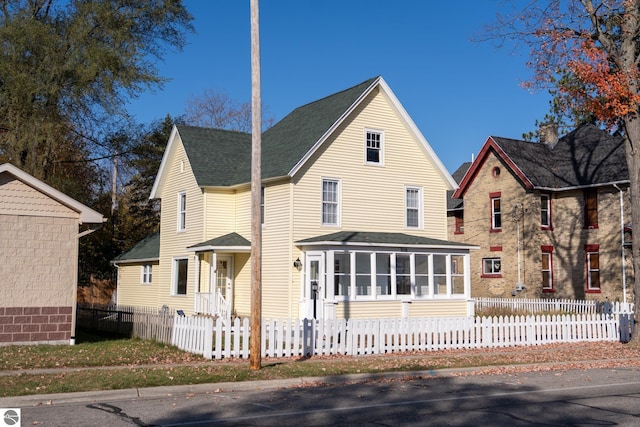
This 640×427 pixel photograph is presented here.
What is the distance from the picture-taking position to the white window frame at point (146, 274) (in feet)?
112

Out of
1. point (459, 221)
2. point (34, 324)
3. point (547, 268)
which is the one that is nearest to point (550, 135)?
point (459, 221)

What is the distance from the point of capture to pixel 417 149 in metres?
29.1

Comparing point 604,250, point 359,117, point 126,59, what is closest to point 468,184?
point 604,250

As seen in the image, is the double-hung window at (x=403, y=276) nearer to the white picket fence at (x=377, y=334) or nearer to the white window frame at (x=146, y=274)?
the white picket fence at (x=377, y=334)

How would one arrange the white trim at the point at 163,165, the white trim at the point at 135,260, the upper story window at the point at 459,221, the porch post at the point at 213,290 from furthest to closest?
the upper story window at the point at 459,221
the white trim at the point at 135,260
the white trim at the point at 163,165
the porch post at the point at 213,290

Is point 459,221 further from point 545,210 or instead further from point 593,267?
point 593,267

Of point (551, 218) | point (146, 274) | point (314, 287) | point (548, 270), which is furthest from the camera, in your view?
point (551, 218)

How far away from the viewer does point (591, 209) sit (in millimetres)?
35062

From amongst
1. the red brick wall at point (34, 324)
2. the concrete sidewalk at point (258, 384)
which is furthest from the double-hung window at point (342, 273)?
the red brick wall at point (34, 324)

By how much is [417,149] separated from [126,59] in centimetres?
1387

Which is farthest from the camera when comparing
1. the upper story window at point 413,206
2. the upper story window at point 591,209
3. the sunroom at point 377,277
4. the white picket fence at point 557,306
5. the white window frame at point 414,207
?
the upper story window at point 591,209

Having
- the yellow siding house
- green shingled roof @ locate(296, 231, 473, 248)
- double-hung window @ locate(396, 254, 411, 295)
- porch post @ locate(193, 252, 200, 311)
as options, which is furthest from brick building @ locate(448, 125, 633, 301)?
porch post @ locate(193, 252, 200, 311)

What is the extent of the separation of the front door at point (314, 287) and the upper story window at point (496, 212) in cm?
1596

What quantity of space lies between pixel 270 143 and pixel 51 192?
501 inches
